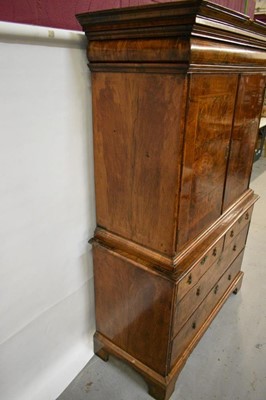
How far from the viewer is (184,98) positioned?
90cm

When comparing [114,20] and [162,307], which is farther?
[162,307]

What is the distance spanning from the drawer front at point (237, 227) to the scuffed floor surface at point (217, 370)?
0.58 metres

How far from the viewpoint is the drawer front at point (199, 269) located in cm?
120

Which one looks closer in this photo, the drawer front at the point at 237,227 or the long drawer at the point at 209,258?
the long drawer at the point at 209,258

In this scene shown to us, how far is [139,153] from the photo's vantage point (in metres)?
1.07

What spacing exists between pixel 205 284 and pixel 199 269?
0.19 metres

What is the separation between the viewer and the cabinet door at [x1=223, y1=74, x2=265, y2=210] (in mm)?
1307

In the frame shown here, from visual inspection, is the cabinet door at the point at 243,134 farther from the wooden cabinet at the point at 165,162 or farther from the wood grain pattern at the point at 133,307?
the wood grain pattern at the point at 133,307

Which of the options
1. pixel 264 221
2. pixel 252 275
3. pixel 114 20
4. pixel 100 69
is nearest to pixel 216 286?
pixel 252 275

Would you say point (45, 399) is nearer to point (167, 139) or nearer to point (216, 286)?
point (216, 286)

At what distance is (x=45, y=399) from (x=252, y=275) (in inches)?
64.8

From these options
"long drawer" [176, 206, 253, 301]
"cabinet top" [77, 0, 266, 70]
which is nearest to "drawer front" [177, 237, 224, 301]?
"long drawer" [176, 206, 253, 301]

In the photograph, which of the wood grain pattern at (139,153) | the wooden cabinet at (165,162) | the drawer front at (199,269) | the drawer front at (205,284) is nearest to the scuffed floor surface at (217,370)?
the wooden cabinet at (165,162)

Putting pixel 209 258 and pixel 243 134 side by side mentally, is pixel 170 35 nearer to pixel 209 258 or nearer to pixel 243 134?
pixel 243 134
